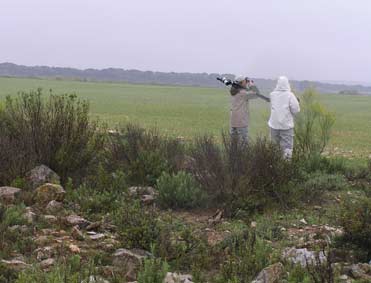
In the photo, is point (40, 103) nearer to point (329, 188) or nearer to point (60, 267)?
point (329, 188)

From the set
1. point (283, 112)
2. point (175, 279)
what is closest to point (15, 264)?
point (175, 279)

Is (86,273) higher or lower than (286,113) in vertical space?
lower

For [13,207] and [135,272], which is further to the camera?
[13,207]

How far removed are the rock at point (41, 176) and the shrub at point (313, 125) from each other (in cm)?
595

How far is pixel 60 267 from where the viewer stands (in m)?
4.73

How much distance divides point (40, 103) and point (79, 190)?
227 centimetres

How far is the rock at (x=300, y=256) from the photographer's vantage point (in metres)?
5.40

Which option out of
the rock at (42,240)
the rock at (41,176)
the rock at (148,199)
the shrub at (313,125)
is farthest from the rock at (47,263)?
the shrub at (313,125)

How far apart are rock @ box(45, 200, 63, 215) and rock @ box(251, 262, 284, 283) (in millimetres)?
3170

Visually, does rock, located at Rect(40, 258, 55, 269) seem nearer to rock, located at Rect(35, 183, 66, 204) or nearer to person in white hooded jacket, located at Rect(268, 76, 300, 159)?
rock, located at Rect(35, 183, 66, 204)

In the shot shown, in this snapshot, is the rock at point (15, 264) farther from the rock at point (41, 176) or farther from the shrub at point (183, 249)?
the rock at point (41, 176)

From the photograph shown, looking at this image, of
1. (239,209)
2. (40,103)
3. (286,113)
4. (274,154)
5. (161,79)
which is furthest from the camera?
(161,79)

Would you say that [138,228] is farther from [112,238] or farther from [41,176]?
[41,176]

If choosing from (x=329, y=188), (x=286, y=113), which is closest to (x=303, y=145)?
(x=286, y=113)
